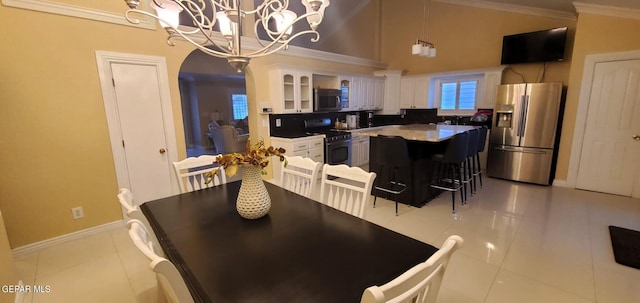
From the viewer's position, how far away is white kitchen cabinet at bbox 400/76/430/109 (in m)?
5.99

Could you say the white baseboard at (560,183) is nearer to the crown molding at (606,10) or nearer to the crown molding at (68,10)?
the crown molding at (606,10)

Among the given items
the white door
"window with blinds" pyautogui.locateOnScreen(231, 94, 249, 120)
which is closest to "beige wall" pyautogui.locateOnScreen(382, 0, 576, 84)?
the white door

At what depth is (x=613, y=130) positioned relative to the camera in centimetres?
388

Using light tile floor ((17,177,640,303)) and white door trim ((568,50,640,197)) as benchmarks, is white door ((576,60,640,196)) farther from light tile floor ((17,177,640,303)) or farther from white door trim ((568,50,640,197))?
light tile floor ((17,177,640,303))

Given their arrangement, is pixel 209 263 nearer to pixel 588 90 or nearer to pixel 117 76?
pixel 117 76

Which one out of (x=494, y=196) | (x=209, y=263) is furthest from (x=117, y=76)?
(x=494, y=196)

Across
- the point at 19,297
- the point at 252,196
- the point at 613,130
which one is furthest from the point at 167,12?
the point at 613,130

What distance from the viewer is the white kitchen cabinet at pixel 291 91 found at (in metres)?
4.43

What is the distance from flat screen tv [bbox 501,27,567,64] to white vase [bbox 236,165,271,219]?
206 inches

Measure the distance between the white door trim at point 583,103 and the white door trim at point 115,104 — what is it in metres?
5.79

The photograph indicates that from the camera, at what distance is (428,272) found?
82 centimetres

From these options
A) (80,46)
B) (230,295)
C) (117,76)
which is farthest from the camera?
(117,76)

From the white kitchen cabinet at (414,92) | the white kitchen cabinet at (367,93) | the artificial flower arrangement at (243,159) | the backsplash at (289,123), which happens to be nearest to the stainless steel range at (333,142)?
the backsplash at (289,123)

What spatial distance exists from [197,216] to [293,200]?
0.61 m
